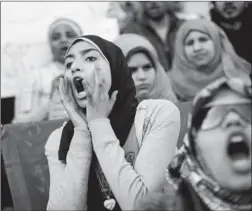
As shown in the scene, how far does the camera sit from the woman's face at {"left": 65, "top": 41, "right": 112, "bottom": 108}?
108cm

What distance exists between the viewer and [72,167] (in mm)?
1034

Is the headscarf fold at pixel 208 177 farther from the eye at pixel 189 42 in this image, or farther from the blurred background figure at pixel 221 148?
the eye at pixel 189 42

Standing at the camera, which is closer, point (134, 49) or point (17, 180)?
point (17, 180)

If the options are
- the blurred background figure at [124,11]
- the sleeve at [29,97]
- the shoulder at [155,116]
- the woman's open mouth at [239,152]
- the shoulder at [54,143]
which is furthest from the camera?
the blurred background figure at [124,11]

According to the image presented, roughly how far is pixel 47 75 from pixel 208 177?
2146 mm

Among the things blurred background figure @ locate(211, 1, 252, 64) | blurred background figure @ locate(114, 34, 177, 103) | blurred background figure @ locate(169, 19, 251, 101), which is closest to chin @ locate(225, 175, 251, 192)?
blurred background figure @ locate(114, 34, 177, 103)

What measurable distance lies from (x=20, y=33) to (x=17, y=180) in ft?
6.12

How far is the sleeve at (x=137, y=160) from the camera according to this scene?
95 centimetres

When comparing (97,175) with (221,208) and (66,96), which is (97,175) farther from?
(221,208)

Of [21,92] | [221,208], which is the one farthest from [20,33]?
[221,208]

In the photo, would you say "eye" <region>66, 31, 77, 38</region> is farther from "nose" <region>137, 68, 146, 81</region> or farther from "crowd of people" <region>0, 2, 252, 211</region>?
"nose" <region>137, 68, 146, 81</region>

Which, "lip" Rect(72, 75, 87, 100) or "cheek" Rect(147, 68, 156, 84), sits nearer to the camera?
"lip" Rect(72, 75, 87, 100)

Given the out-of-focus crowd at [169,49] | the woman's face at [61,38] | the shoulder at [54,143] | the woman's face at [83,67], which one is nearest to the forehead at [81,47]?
the woman's face at [83,67]

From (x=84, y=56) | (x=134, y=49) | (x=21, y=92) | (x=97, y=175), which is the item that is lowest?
(x=21, y=92)
